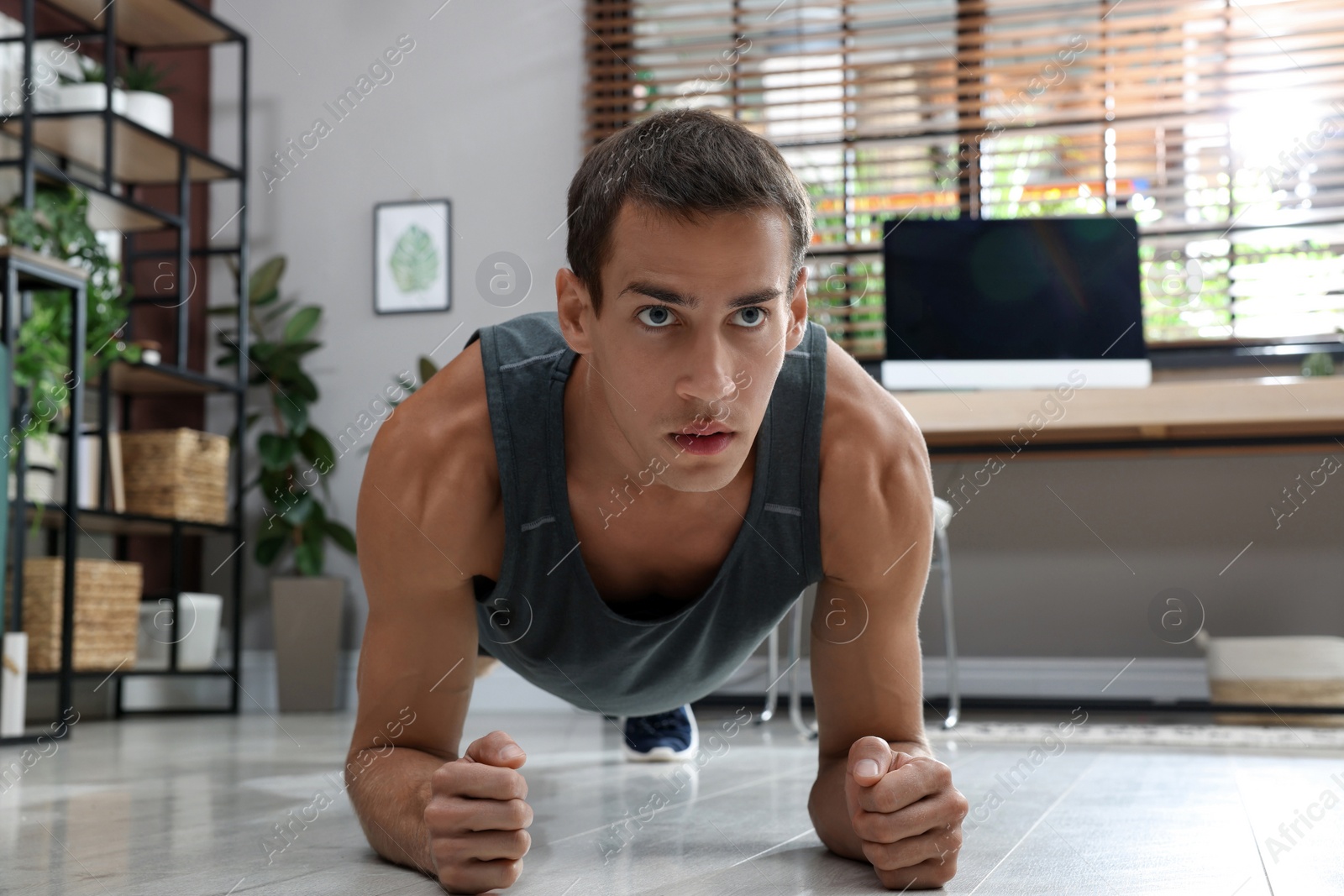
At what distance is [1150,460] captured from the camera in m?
3.14

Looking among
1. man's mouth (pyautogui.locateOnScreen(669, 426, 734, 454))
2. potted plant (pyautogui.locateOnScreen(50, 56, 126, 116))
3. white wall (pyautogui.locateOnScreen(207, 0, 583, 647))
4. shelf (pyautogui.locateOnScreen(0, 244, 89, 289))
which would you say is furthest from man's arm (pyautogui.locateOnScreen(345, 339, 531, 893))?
potted plant (pyautogui.locateOnScreen(50, 56, 126, 116))

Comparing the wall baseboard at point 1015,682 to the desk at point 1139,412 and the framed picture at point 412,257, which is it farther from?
the framed picture at point 412,257

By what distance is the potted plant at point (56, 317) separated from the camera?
267 cm

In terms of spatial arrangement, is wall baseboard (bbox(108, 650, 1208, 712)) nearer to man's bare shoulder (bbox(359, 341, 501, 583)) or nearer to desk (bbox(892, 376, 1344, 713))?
desk (bbox(892, 376, 1344, 713))

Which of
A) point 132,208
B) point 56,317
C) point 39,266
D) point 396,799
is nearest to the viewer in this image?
point 396,799

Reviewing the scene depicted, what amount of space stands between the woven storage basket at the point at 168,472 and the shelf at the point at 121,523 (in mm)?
32

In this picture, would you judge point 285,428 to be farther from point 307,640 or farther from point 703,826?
point 703,826

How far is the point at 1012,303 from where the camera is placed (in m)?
2.91

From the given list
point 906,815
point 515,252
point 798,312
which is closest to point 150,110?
point 515,252

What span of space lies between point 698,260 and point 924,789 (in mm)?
427

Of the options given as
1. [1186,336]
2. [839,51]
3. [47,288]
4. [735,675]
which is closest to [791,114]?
[839,51]

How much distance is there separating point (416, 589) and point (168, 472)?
2578mm

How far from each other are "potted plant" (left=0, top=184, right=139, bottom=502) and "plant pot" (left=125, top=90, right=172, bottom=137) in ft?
1.20

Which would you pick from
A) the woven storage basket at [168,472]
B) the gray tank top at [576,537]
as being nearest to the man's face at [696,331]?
the gray tank top at [576,537]
